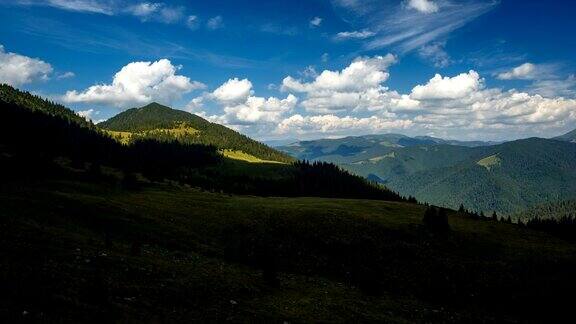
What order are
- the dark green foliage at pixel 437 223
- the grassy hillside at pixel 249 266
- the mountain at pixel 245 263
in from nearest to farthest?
the grassy hillside at pixel 249 266 < the mountain at pixel 245 263 < the dark green foliage at pixel 437 223

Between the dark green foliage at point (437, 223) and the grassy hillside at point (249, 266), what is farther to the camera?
the dark green foliage at point (437, 223)

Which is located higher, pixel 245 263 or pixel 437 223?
pixel 437 223

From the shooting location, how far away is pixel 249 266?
141 ft

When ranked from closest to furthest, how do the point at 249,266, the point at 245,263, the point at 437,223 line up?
the point at 249,266 → the point at 245,263 → the point at 437,223

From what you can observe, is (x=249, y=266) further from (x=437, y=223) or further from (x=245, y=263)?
(x=437, y=223)

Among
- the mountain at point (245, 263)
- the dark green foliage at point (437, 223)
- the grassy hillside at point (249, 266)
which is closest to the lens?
the grassy hillside at point (249, 266)

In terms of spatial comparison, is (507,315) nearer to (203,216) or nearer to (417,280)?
(417,280)

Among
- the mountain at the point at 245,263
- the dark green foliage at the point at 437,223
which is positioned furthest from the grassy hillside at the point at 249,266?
the dark green foliage at the point at 437,223

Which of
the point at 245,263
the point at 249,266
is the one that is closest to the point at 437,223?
the point at 245,263

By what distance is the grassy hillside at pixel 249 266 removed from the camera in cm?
2098

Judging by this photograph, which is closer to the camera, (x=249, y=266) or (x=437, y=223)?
(x=249, y=266)


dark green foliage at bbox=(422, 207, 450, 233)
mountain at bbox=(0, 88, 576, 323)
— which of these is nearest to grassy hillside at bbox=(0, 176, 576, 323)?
mountain at bbox=(0, 88, 576, 323)

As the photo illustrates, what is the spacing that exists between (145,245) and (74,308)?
25555mm

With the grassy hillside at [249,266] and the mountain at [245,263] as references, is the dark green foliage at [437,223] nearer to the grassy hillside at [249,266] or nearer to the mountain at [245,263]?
the mountain at [245,263]
